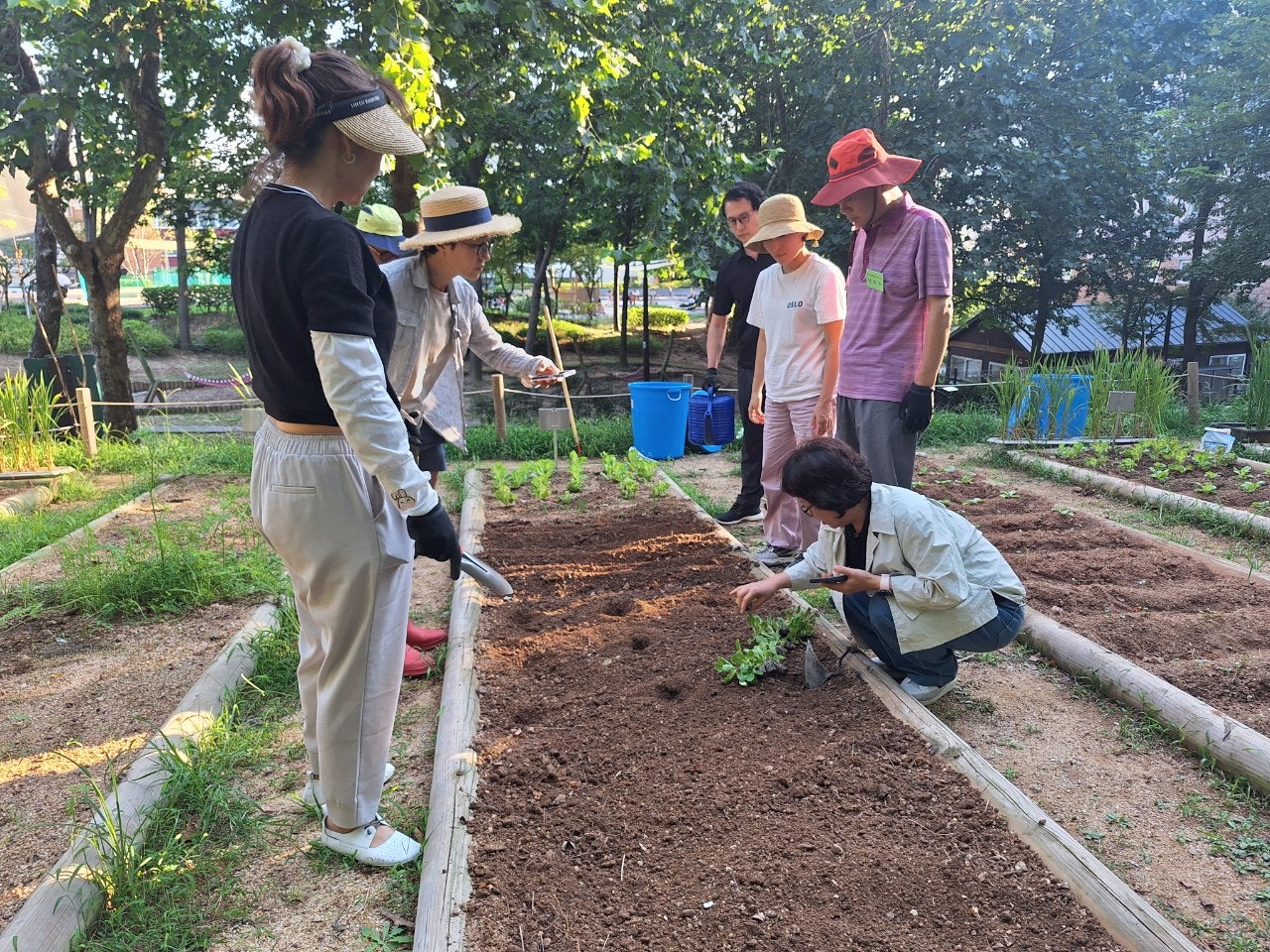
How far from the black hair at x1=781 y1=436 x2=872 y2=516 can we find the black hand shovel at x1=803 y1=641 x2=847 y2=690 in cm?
57

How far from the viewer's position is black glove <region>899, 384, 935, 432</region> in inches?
129

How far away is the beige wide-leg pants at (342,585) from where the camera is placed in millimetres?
1829

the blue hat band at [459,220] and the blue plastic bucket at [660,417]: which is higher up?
the blue hat band at [459,220]

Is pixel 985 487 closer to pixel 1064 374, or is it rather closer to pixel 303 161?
pixel 1064 374

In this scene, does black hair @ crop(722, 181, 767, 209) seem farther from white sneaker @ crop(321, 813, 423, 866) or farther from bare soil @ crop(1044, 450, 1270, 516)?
white sneaker @ crop(321, 813, 423, 866)

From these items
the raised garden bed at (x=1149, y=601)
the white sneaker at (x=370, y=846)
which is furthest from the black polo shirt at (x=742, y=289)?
the white sneaker at (x=370, y=846)

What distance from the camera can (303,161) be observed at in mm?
1771

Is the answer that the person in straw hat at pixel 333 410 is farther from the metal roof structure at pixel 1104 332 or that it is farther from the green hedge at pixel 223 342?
the green hedge at pixel 223 342

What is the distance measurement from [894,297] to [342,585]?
8.06 feet

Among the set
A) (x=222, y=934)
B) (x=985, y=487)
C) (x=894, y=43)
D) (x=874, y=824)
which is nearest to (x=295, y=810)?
(x=222, y=934)

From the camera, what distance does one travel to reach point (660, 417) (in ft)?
24.6

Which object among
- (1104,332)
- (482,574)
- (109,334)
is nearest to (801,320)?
(482,574)

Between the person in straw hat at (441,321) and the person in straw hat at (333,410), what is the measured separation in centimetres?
65

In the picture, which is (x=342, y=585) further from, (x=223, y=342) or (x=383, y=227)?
(x=223, y=342)
